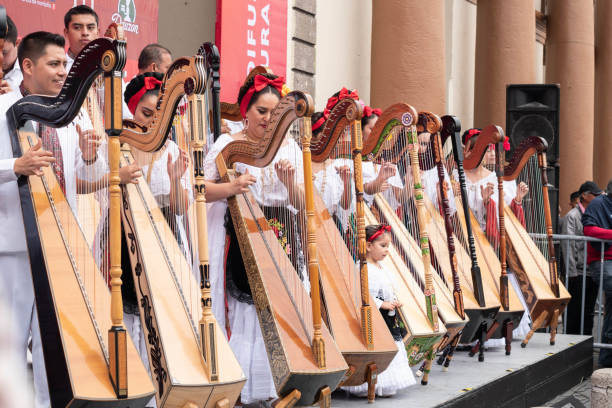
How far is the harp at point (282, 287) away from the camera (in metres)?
3.16

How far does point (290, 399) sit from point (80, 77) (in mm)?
1438

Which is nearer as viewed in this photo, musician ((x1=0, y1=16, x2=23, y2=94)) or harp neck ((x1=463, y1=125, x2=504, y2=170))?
musician ((x1=0, y1=16, x2=23, y2=94))

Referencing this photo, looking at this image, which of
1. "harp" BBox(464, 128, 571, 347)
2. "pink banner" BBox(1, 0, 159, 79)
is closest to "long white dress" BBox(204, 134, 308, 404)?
"pink banner" BBox(1, 0, 159, 79)

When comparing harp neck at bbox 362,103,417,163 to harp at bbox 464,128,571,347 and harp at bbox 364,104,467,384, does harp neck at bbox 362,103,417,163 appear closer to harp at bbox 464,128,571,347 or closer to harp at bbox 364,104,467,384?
harp at bbox 364,104,467,384

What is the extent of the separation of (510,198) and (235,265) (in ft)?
11.7

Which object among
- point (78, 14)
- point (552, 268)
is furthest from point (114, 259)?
point (552, 268)

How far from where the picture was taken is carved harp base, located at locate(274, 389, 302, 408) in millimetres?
3207

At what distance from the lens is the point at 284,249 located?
3.60m

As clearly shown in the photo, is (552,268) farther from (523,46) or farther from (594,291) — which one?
(523,46)

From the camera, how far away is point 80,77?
2.46 meters

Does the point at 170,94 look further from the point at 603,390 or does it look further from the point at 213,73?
the point at 603,390

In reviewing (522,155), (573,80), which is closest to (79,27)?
(522,155)

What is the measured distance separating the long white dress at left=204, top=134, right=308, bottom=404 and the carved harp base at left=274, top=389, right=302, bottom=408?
31cm

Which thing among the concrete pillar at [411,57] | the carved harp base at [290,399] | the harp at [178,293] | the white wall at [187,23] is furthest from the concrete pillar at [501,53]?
the harp at [178,293]
